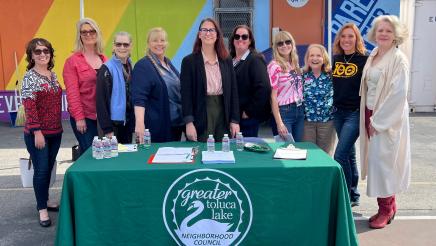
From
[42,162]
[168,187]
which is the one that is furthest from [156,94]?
[42,162]

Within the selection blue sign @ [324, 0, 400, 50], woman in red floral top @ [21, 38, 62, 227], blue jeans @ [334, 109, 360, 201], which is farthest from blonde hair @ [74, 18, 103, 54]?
blue sign @ [324, 0, 400, 50]

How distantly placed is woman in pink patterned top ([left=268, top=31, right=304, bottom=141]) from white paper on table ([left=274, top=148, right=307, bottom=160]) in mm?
721

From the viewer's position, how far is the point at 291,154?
9.61 feet

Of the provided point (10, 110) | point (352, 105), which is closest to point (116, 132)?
point (352, 105)

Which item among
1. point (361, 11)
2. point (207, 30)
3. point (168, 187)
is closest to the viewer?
point (168, 187)

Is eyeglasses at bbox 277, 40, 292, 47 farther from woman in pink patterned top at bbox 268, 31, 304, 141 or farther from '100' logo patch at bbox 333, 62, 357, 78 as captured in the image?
'100' logo patch at bbox 333, 62, 357, 78

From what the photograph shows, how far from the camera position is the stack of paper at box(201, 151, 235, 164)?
2734 mm

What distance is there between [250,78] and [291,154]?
1.00 meters

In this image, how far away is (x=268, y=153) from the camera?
3.01 metres

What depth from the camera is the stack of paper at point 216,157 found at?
2.73m

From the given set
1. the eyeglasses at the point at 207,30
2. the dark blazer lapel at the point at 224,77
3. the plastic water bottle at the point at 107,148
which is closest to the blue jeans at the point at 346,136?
the dark blazer lapel at the point at 224,77

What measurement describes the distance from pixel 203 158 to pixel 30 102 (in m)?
1.55

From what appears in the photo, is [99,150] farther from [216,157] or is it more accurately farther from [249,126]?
[249,126]

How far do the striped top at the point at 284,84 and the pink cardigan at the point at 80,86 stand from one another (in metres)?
1.61
